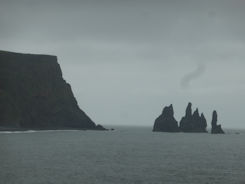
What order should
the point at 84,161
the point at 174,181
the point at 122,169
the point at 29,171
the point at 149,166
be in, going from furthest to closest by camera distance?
the point at 84,161, the point at 149,166, the point at 122,169, the point at 29,171, the point at 174,181

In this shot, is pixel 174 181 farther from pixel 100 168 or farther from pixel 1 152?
pixel 1 152

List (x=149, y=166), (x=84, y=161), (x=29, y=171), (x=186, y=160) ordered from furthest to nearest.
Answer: (x=186, y=160) → (x=84, y=161) → (x=149, y=166) → (x=29, y=171)

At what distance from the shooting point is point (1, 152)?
100562 millimetres

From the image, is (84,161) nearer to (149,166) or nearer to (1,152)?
(149,166)

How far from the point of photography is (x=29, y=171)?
69.8 meters

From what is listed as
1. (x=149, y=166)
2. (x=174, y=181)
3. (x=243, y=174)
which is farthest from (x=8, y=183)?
(x=243, y=174)

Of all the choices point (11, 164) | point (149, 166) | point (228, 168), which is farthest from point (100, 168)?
point (228, 168)

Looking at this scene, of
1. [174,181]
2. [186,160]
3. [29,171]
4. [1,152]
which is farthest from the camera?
[1,152]

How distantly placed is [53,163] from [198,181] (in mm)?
26291

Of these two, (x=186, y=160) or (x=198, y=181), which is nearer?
(x=198, y=181)

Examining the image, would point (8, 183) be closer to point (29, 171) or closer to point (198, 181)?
point (29, 171)

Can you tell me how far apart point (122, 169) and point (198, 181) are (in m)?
14.6

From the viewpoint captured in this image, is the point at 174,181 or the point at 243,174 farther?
the point at 243,174

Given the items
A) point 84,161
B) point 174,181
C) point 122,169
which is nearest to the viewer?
point 174,181
